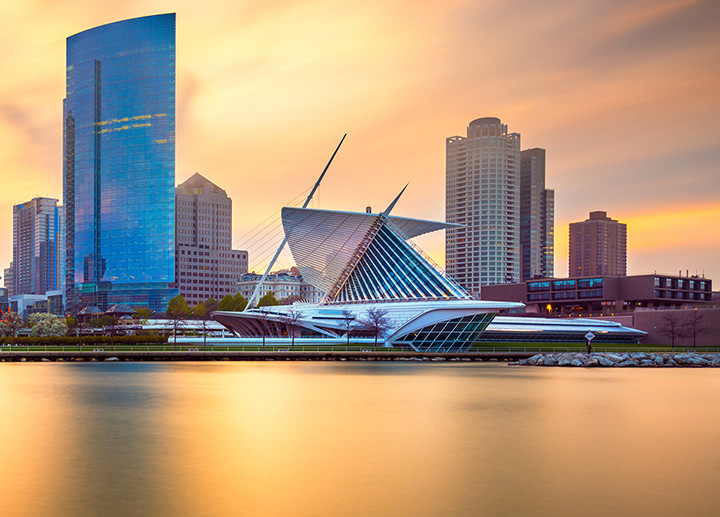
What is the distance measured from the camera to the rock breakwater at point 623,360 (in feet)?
238

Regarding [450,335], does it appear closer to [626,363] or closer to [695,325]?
[626,363]

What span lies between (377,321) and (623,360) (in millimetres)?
27389

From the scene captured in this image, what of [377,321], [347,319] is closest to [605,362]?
[377,321]

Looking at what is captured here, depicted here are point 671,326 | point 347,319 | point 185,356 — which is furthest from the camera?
point 671,326

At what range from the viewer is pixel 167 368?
62375 millimetres

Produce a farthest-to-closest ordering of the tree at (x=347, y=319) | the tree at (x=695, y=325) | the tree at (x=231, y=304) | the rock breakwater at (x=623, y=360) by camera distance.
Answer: the tree at (x=231, y=304) < the tree at (x=695, y=325) < the tree at (x=347, y=319) < the rock breakwater at (x=623, y=360)

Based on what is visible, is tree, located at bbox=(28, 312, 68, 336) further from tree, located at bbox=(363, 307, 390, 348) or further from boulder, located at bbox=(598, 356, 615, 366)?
boulder, located at bbox=(598, 356, 615, 366)

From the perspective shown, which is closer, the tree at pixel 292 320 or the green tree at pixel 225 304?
the tree at pixel 292 320

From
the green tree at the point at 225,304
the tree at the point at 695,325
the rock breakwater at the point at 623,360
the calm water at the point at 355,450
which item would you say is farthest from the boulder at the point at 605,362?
the green tree at the point at 225,304

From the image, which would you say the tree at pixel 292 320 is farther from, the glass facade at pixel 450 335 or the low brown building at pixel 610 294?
the low brown building at pixel 610 294

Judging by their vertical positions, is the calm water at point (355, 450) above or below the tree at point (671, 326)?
above

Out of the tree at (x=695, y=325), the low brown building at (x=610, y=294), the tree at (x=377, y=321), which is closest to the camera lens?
the tree at (x=377, y=321)

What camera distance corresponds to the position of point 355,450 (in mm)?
23109

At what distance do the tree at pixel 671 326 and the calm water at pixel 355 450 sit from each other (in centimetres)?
6626
